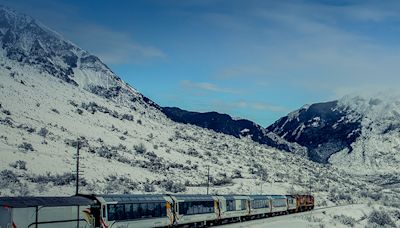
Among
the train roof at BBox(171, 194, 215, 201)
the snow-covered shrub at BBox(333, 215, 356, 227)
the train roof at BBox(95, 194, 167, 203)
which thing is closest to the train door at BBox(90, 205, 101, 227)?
the train roof at BBox(95, 194, 167, 203)

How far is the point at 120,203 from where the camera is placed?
33.0 meters

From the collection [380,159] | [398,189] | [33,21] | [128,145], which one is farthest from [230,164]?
[33,21]

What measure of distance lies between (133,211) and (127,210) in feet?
2.27

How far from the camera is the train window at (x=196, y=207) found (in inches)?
1587

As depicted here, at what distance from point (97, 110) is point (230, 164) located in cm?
3230

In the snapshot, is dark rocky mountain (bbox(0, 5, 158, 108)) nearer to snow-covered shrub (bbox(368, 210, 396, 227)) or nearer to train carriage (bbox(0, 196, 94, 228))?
snow-covered shrub (bbox(368, 210, 396, 227))

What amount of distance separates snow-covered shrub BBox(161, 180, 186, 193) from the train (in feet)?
57.0

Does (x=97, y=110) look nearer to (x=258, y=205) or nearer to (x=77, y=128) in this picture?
(x=77, y=128)

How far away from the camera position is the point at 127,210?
3362 centimetres

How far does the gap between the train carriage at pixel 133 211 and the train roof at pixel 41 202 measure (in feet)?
3.58

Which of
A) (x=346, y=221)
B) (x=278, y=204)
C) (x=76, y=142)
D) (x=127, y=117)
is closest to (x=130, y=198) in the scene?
(x=278, y=204)

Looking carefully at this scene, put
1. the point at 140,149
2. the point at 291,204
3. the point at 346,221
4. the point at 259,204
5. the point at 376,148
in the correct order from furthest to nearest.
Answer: the point at 376,148 → the point at 140,149 → the point at 291,204 → the point at 346,221 → the point at 259,204

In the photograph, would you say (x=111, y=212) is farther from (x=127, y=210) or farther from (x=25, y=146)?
(x=25, y=146)

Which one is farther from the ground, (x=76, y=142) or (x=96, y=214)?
(x=76, y=142)
